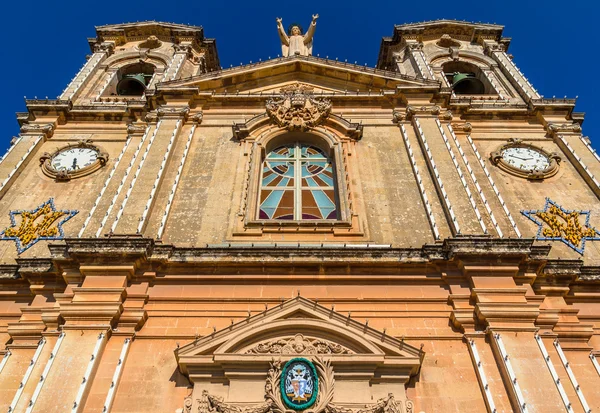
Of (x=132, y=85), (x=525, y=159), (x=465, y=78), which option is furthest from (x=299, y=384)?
(x=132, y=85)

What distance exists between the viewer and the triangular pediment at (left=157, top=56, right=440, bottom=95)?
17438 millimetres

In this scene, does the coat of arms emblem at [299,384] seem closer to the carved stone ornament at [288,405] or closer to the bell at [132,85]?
the carved stone ornament at [288,405]

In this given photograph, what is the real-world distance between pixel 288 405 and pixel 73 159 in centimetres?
993

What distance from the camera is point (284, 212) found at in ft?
43.9

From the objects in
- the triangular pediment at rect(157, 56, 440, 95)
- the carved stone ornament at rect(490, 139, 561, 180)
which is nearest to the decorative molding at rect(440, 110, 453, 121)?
the triangular pediment at rect(157, 56, 440, 95)

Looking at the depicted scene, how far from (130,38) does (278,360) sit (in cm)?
1840

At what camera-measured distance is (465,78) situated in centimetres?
2214

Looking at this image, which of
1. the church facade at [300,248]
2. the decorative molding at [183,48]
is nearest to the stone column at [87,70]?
the church facade at [300,248]

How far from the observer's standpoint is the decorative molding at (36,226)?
1291cm

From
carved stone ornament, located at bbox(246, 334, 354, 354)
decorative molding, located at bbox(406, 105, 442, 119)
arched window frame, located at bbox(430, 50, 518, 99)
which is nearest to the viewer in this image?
carved stone ornament, located at bbox(246, 334, 354, 354)

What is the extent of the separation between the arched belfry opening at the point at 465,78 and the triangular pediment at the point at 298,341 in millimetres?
14283

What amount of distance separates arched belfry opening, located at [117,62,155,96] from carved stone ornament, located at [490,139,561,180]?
1255 cm

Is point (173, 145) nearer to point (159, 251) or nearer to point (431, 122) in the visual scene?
point (159, 251)

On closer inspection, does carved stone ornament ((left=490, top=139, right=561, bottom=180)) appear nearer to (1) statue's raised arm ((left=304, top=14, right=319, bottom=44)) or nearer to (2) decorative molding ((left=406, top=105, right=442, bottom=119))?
(2) decorative molding ((left=406, top=105, right=442, bottom=119))
